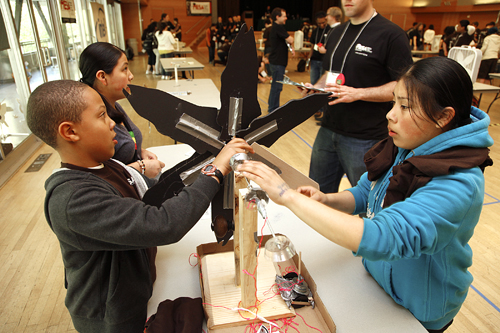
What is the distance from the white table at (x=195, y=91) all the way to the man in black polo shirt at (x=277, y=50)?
1.16m

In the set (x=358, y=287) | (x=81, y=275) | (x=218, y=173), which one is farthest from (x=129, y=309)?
(x=358, y=287)

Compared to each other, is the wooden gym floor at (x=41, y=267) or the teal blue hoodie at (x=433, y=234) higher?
the teal blue hoodie at (x=433, y=234)

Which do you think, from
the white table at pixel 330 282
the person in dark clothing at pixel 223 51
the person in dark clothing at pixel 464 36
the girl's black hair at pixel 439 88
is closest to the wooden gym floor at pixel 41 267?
the white table at pixel 330 282

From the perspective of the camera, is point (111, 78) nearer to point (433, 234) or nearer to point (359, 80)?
point (359, 80)

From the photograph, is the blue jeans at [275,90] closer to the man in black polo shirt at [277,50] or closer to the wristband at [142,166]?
the man in black polo shirt at [277,50]

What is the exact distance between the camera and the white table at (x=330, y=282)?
0.93 metres

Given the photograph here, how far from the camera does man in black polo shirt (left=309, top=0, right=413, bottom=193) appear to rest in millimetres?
1578

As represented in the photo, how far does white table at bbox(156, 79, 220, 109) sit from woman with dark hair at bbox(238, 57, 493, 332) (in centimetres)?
225

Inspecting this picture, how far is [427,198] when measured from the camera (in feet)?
2.38

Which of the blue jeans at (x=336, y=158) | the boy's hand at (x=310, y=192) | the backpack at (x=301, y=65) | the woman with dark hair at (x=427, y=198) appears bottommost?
the backpack at (x=301, y=65)

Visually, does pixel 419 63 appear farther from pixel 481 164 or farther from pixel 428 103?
pixel 481 164

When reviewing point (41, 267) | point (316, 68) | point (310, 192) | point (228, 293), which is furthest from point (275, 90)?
point (228, 293)

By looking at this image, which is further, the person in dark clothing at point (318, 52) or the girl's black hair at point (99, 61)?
the person in dark clothing at point (318, 52)

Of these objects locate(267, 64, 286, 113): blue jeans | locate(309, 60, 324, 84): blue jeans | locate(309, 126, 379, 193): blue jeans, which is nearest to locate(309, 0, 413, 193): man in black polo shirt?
locate(309, 126, 379, 193): blue jeans
